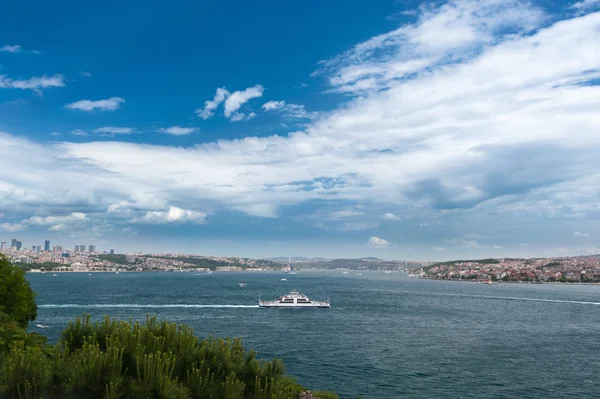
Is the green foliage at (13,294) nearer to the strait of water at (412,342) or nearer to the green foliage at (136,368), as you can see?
the strait of water at (412,342)

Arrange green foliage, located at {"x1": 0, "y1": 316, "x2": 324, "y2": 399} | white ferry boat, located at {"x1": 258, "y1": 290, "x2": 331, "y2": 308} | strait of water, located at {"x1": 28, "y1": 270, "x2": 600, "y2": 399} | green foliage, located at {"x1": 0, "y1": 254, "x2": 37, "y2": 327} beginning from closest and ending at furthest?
green foliage, located at {"x1": 0, "y1": 316, "x2": 324, "y2": 399}, strait of water, located at {"x1": 28, "y1": 270, "x2": 600, "y2": 399}, green foliage, located at {"x1": 0, "y1": 254, "x2": 37, "y2": 327}, white ferry boat, located at {"x1": 258, "y1": 290, "x2": 331, "y2": 308}

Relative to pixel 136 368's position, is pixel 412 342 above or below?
below

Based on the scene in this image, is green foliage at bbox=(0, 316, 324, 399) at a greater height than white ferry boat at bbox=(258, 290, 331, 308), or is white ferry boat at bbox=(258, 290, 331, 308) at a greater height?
green foliage at bbox=(0, 316, 324, 399)

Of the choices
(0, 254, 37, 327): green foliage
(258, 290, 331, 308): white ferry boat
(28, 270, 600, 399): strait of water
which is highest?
(0, 254, 37, 327): green foliage

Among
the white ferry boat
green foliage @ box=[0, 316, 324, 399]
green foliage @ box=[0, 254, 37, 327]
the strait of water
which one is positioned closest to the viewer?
green foliage @ box=[0, 316, 324, 399]

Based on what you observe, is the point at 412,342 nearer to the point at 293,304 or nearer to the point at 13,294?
the point at 13,294

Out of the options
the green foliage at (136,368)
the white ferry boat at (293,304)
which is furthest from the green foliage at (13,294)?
the white ferry boat at (293,304)

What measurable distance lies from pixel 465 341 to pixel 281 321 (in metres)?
30.6

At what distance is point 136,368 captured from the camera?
43.7ft

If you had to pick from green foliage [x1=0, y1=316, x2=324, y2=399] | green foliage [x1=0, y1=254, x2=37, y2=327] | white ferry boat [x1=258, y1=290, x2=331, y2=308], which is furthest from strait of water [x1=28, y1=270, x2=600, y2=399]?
green foliage [x1=0, y1=316, x2=324, y2=399]

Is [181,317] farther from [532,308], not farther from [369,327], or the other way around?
[532,308]

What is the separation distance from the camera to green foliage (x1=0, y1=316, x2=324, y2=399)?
11.9 m

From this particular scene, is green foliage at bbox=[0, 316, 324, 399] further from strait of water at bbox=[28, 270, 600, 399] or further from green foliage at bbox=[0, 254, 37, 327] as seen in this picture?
green foliage at bbox=[0, 254, 37, 327]

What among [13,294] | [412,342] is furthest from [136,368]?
[412,342]
